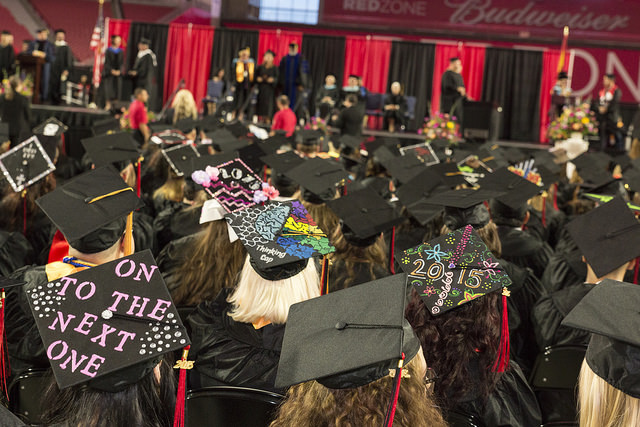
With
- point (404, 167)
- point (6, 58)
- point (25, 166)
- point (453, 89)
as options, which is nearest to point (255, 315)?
point (25, 166)

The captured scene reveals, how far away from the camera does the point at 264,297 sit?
8.10 feet

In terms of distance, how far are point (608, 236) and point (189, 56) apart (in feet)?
53.0

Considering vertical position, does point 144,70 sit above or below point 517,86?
below

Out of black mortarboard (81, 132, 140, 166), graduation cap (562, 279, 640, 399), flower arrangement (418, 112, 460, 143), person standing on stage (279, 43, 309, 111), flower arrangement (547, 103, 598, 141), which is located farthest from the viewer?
person standing on stage (279, 43, 309, 111)

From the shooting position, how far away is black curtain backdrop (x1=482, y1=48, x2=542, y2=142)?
16.8 m

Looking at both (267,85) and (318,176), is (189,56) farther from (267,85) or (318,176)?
(318,176)

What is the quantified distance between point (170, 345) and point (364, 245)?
1854mm

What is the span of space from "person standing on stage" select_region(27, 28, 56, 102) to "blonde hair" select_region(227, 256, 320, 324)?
1312 centimetres

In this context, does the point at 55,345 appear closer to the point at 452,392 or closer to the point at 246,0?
the point at 452,392

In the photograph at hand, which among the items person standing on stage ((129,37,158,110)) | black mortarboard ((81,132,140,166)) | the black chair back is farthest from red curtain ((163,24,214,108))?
the black chair back

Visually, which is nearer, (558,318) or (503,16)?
(558,318)

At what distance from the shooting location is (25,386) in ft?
7.70

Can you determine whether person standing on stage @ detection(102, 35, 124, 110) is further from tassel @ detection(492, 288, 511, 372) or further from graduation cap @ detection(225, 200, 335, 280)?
tassel @ detection(492, 288, 511, 372)

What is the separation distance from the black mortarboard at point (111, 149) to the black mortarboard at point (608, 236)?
350 cm
